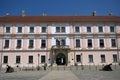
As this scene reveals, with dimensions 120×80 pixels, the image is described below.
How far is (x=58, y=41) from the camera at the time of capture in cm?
3878

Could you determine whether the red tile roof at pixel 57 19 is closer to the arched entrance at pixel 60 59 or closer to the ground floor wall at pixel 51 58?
the ground floor wall at pixel 51 58

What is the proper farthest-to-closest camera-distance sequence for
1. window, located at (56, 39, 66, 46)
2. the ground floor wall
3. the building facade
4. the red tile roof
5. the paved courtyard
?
the red tile roof
window, located at (56, 39, 66, 46)
the building facade
the ground floor wall
the paved courtyard

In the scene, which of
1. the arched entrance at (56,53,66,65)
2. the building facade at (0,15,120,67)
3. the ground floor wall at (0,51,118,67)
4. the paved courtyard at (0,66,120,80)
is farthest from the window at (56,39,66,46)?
the paved courtyard at (0,66,120,80)

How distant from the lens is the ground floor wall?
37.8 meters

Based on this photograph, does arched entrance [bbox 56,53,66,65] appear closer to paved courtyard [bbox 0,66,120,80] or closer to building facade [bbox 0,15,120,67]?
building facade [bbox 0,15,120,67]

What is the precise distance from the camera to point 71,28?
39.2 metres

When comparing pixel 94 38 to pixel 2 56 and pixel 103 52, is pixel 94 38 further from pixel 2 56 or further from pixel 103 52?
pixel 2 56

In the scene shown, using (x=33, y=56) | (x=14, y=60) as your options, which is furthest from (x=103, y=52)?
(x=14, y=60)

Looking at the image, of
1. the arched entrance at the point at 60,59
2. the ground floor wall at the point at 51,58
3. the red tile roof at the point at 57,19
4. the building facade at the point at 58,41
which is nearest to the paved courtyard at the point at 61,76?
the ground floor wall at the point at 51,58

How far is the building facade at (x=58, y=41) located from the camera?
125 feet

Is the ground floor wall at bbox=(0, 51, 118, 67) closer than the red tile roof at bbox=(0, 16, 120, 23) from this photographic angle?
Yes

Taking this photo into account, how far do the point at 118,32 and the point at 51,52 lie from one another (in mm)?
15816

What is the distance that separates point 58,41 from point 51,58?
4.10m

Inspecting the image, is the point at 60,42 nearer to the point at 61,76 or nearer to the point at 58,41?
the point at 58,41
